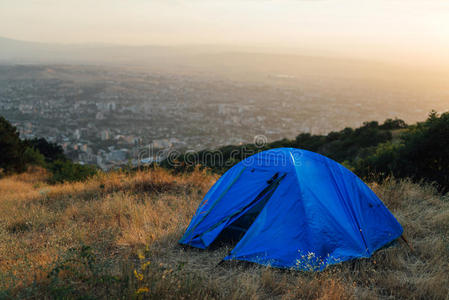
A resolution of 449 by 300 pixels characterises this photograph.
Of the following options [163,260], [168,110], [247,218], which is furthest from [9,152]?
[168,110]

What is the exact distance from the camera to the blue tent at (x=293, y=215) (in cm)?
330

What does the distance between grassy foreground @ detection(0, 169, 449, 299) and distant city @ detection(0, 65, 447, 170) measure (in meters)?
12.2

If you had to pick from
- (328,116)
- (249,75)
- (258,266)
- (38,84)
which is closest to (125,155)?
(258,266)

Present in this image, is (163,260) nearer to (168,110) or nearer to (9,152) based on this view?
(9,152)

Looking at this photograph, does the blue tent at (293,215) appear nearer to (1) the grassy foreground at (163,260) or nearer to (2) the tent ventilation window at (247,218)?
(2) the tent ventilation window at (247,218)

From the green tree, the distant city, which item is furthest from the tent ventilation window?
the green tree

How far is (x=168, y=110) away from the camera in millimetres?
44031

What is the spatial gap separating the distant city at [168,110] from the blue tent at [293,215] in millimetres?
14036

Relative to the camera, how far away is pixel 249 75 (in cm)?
8731

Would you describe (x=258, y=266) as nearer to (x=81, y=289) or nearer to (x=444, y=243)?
(x=81, y=289)

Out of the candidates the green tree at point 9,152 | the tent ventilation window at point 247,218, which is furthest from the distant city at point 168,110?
the tent ventilation window at point 247,218

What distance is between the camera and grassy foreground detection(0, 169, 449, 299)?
2.61m

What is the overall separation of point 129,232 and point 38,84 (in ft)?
216

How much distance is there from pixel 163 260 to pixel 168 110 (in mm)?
41978
